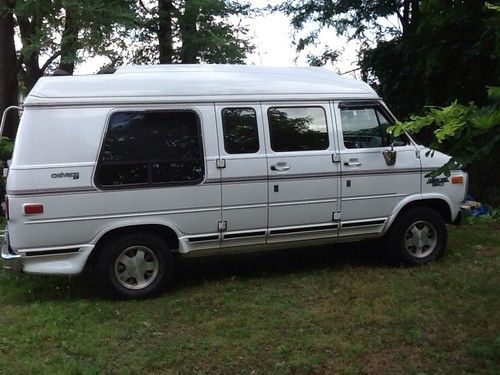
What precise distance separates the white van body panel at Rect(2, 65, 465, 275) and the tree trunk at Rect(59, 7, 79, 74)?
371 centimetres

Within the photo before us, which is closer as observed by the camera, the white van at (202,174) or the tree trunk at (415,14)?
the white van at (202,174)

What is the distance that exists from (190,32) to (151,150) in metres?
5.32

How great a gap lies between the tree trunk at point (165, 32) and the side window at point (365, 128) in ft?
17.3

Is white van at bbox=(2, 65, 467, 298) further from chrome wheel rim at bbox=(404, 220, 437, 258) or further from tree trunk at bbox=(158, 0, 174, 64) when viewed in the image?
tree trunk at bbox=(158, 0, 174, 64)

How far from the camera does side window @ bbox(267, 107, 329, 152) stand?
20.2 feet

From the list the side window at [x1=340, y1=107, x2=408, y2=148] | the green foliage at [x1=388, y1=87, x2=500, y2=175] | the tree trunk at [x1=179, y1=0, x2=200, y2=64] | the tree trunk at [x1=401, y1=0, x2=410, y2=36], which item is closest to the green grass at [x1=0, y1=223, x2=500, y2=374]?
the side window at [x1=340, y1=107, x2=408, y2=148]

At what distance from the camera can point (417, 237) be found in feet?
22.1

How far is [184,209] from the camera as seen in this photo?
5770 mm

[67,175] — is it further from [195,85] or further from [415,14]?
[415,14]

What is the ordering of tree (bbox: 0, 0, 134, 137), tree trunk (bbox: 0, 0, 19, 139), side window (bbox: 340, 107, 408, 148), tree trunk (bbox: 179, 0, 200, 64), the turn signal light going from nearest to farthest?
the turn signal light, side window (bbox: 340, 107, 408, 148), tree (bbox: 0, 0, 134, 137), tree trunk (bbox: 179, 0, 200, 64), tree trunk (bbox: 0, 0, 19, 139)

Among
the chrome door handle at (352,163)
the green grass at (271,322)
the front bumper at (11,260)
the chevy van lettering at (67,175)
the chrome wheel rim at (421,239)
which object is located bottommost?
the green grass at (271,322)

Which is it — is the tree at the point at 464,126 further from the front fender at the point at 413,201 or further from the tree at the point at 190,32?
the tree at the point at 190,32

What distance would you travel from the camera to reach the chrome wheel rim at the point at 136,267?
18.6 ft

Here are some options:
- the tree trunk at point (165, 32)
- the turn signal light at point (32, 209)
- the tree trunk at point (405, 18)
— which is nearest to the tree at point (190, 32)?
the tree trunk at point (165, 32)
